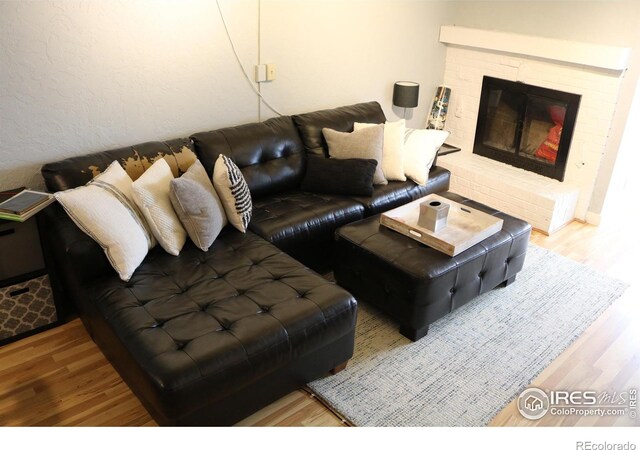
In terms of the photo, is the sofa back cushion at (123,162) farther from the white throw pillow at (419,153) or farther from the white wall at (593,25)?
the white wall at (593,25)

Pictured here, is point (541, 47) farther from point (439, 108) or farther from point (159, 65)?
point (159, 65)

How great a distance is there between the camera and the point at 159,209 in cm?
259

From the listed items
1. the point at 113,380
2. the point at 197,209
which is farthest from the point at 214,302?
the point at 113,380

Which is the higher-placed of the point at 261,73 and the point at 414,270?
the point at 261,73

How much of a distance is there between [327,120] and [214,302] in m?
1.92

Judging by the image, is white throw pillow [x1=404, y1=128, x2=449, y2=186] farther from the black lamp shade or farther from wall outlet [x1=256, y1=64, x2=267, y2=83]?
wall outlet [x1=256, y1=64, x2=267, y2=83]

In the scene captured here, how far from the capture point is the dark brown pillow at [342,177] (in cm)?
345

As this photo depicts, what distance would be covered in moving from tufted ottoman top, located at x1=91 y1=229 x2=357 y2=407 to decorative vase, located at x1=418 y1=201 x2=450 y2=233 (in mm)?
778

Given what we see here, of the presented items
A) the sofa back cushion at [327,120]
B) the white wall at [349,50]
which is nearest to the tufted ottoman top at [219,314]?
the sofa back cushion at [327,120]

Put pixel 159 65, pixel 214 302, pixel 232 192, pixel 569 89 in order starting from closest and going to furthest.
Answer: pixel 214 302, pixel 232 192, pixel 159 65, pixel 569 89

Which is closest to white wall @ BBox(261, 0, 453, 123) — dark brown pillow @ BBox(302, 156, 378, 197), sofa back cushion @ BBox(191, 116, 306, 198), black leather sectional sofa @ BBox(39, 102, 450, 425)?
sofa back cushion @ BBox(191, 116, 306, 198)

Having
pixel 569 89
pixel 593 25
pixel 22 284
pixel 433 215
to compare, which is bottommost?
pixel 22 284

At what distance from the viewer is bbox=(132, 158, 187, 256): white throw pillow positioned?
2.56 metres

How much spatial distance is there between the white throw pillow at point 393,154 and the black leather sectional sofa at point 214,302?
511 mm
